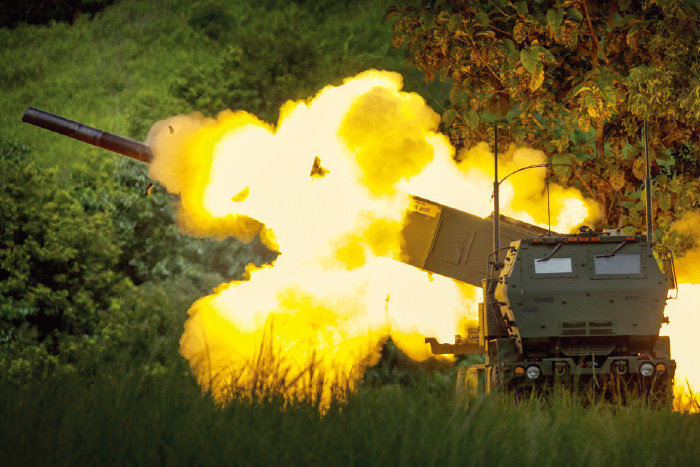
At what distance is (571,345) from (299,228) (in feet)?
15.9

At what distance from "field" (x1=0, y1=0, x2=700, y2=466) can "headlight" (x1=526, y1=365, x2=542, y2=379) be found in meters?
0.80

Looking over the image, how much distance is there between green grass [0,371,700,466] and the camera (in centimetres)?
678

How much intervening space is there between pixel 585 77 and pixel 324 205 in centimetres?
459

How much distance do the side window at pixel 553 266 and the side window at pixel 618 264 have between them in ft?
1.27

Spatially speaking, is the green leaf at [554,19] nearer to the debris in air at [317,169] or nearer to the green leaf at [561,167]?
the green leaf at [561,167]

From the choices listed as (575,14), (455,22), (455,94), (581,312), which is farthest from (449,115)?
(581,312)

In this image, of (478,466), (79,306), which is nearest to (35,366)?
(478,466)

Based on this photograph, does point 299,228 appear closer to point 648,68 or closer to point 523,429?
point 648,68

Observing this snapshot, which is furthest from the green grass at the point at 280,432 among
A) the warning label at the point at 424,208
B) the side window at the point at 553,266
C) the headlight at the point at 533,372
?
the warning label at the point at 424,208

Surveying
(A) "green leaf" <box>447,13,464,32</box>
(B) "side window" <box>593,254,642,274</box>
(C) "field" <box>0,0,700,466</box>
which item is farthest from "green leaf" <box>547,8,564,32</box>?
(C) "field" <box>0,0,700,466</box>

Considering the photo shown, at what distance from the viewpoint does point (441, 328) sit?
60.1 ft

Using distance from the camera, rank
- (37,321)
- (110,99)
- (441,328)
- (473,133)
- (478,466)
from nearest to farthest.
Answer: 1. (478,466)
2. (441,328)
3. (473,133)
4. (37,321)
5. (110,99)

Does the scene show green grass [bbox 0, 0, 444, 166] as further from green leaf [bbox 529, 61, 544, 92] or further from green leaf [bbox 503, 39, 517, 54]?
green leaf [bbox 529, 61, 544, 92]

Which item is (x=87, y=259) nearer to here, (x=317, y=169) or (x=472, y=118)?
(x=317, y=169)
